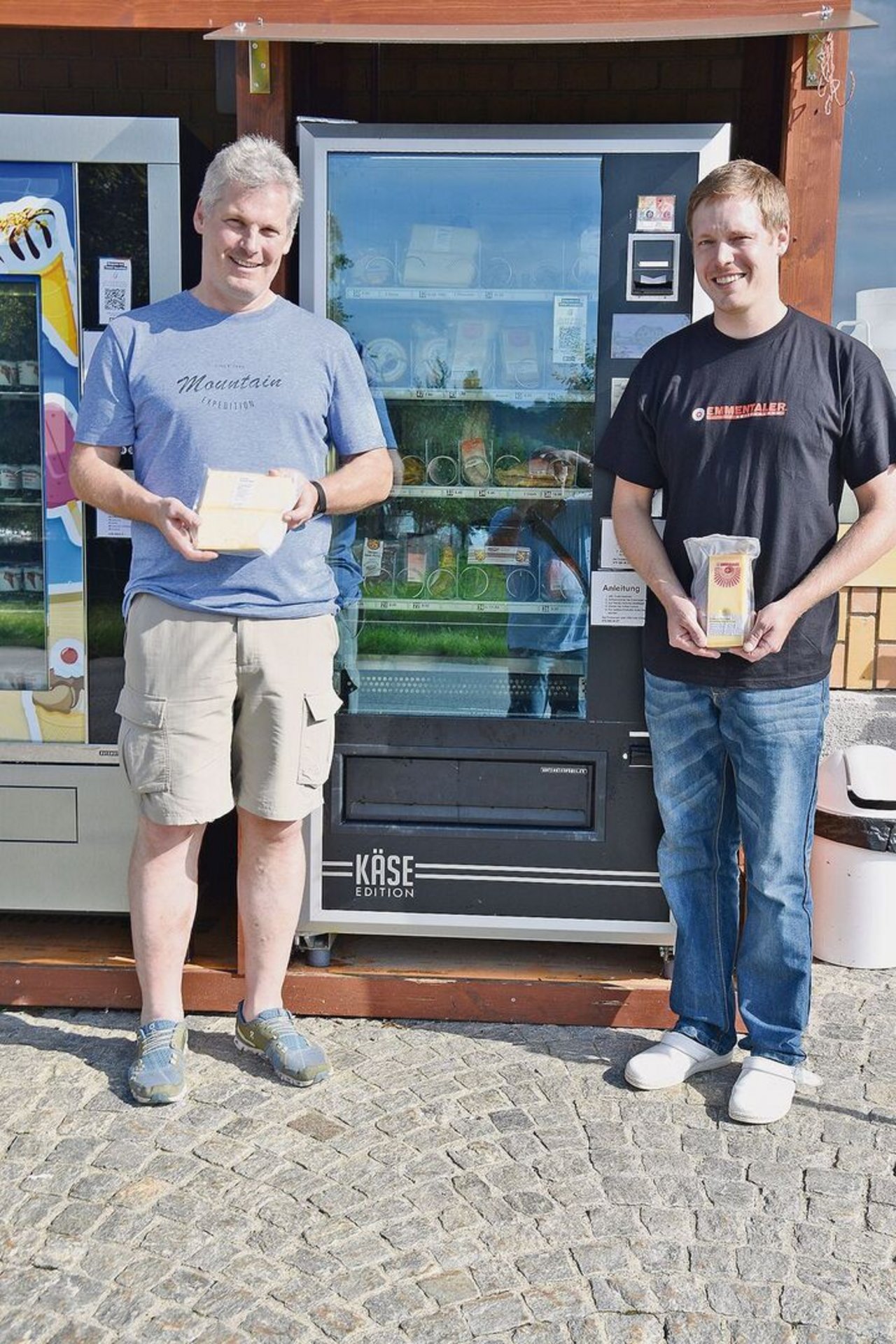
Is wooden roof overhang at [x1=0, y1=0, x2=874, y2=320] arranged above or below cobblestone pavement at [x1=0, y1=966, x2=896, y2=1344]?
above

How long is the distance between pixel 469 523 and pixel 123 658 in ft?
3.36

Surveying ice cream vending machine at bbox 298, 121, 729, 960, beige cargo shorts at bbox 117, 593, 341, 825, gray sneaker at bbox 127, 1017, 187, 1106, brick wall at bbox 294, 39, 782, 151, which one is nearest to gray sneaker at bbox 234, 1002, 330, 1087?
gray sneaker at bbox 127, 1017, 187, 1106

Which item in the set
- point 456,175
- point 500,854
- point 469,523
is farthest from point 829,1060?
point 456,175

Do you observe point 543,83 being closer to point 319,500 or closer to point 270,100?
point 270,100

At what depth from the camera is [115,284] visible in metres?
3.37

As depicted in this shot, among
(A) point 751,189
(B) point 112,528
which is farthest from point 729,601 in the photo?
(B) point 112,528

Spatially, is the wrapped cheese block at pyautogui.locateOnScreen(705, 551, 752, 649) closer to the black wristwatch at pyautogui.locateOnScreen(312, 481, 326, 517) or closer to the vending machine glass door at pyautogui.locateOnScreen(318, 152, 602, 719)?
the vending machine glass door at pyautogui.locateOnScreen(318, 152, 602, 719)

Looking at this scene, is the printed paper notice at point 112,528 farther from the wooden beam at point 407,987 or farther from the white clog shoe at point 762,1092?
the white clog shoe at point 762,1092

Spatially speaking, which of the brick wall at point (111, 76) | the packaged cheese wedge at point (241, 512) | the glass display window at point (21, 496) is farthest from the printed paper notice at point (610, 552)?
the brick wall at point (111, 76)

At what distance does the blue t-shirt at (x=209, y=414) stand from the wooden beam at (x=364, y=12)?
75 centimetres

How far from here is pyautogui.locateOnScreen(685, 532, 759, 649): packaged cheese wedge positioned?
2.88 metres

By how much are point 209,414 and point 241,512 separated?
281 mm

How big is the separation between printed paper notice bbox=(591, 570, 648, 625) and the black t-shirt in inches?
12.3

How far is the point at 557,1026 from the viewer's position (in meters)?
3.50
